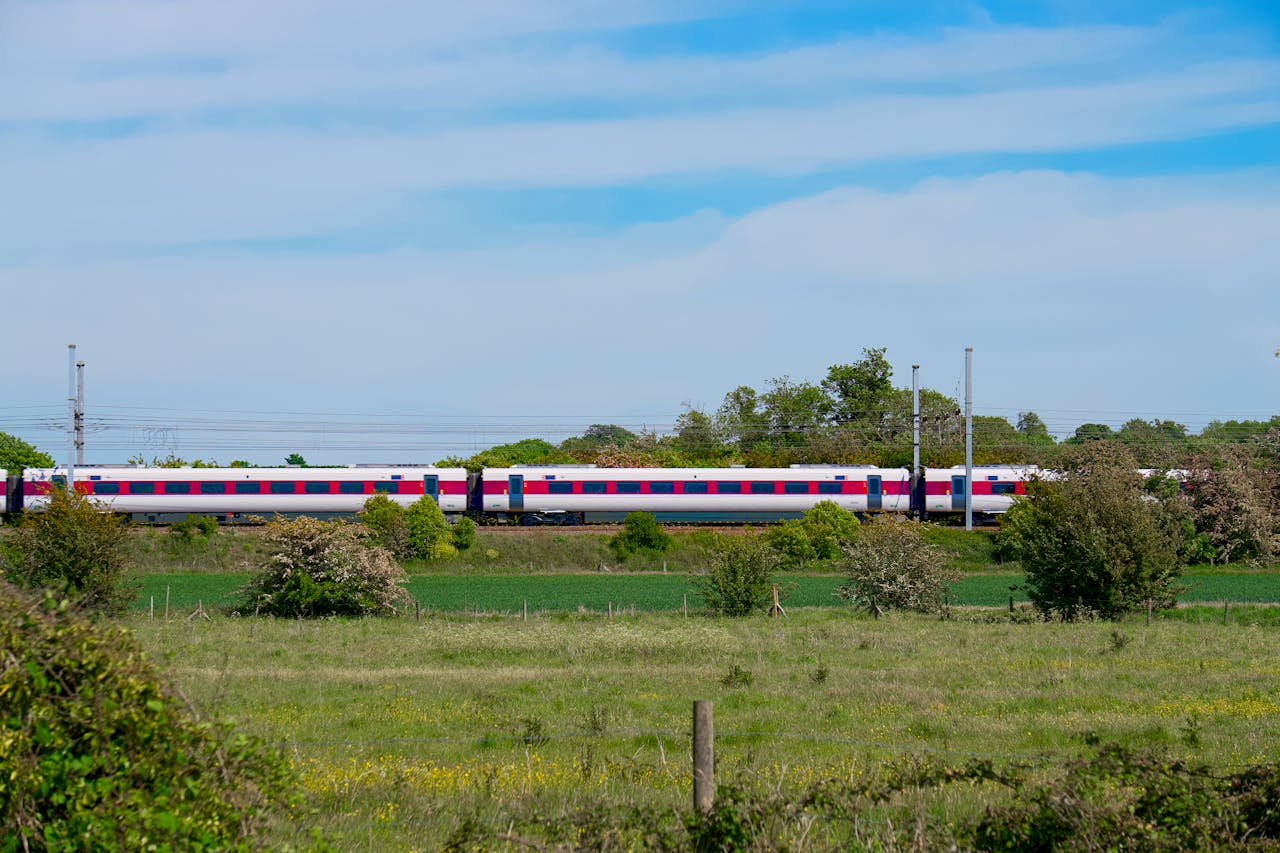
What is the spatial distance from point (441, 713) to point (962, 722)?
628 cm

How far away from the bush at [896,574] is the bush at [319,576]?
12.5m

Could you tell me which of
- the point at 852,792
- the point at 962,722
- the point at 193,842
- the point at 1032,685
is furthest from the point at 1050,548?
the point at 193,842

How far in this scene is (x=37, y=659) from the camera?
16.5 feet

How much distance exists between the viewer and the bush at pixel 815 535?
163ft

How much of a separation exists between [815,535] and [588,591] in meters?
14.7

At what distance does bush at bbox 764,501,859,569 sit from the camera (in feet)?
163

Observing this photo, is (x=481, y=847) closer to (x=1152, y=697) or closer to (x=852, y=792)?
(x=852, y=792)

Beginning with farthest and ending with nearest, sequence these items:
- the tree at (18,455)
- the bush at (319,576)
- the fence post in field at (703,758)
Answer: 1. the tree at (18,455)
2. the bush at (319,576)
3. the fence post in field at (703,758)

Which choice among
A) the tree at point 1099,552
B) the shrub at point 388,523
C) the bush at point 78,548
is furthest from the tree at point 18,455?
the tree at point 1099,552

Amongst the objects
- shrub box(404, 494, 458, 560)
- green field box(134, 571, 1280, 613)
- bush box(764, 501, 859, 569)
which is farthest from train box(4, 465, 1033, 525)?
green field box(134, 571, 1280, 613)

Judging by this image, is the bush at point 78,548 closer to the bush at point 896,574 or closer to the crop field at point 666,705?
the crop field at point 666,705

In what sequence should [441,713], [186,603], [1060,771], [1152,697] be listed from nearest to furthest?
1. [1060,771]
2. [441,713]
3. [1152,697]
4. [186,603]

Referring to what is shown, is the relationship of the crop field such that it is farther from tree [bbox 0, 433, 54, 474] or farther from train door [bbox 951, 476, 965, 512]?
tree [bbox 0, 433, 54, 474]

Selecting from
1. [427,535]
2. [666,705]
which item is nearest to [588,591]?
[427,535]
